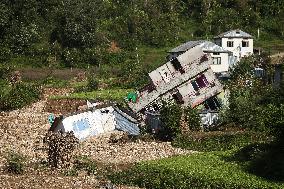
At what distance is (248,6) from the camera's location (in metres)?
77.0

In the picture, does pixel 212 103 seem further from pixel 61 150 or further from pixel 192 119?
pixel 61 150

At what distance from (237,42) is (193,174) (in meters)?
40.4

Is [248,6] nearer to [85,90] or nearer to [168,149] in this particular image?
[85,90]

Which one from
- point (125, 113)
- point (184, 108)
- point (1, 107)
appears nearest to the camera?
point (184, 108)

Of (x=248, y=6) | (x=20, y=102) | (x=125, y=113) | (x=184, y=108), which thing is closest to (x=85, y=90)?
(x=20, y=102)

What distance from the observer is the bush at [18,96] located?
1876 inches

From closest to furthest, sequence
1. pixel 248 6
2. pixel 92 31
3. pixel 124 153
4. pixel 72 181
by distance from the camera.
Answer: pixel 72 181
pixel 124 153
pixel 92 31
pixel 248 6

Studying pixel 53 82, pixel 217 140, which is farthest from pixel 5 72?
pixel 217 140

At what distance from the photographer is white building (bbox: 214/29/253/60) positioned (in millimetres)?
61594

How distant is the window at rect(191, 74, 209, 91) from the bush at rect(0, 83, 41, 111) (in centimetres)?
1645

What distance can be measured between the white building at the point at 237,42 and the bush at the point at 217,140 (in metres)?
30.4

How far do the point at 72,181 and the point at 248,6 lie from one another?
56.7 metres

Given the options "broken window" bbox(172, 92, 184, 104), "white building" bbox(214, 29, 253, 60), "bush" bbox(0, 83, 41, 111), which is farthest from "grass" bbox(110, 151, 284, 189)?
"white building" bbox(214, 29, 253, 60)

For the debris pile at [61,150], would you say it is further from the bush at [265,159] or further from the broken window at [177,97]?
the broken window at [177,97]
